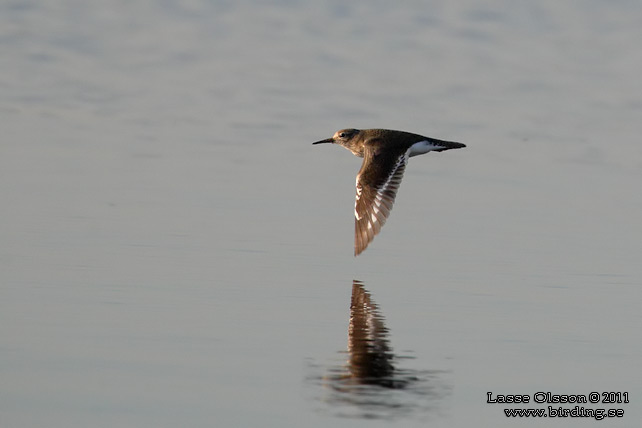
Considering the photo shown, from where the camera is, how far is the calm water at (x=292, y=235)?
9547mm

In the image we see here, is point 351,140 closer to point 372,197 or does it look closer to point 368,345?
point 372,197

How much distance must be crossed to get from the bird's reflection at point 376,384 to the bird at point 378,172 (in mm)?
2736

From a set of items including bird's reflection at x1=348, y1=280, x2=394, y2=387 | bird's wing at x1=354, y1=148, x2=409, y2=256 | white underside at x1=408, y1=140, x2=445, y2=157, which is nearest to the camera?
bird's reflection at x1=348, y1=280, x2=394, y2=387

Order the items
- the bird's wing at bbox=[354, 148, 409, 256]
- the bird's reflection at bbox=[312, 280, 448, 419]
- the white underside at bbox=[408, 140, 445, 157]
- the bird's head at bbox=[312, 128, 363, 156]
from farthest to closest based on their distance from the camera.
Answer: the bird's head at bbox=[312, 128, 363, 156] → the white underside at bbox=[408, 140, 445, 157] → the bird's wing at bbox=[354, 148, 409, 256] → the bird's reflection at bbox=[312, 280, 448, 419]

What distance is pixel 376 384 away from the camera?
9609mm

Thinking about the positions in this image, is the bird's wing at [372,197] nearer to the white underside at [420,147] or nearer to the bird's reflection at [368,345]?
the white underside at [420,147]

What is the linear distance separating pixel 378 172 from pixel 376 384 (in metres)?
4.96

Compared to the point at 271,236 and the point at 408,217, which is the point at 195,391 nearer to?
the point at 271,236

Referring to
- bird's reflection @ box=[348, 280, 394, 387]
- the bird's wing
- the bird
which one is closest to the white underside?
the bird

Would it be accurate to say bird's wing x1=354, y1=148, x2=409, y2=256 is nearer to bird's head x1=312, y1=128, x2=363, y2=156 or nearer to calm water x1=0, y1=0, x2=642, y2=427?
calm water x1=0, y1=0, x2=642, y2=427

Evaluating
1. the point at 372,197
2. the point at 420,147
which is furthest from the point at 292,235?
the point at 420,147

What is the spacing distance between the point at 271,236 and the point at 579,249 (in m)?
2.97

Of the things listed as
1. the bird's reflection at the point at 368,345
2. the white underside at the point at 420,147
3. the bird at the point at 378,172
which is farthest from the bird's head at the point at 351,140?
the bird's reflection at the point at 368,345

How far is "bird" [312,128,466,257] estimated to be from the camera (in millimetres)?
13531
